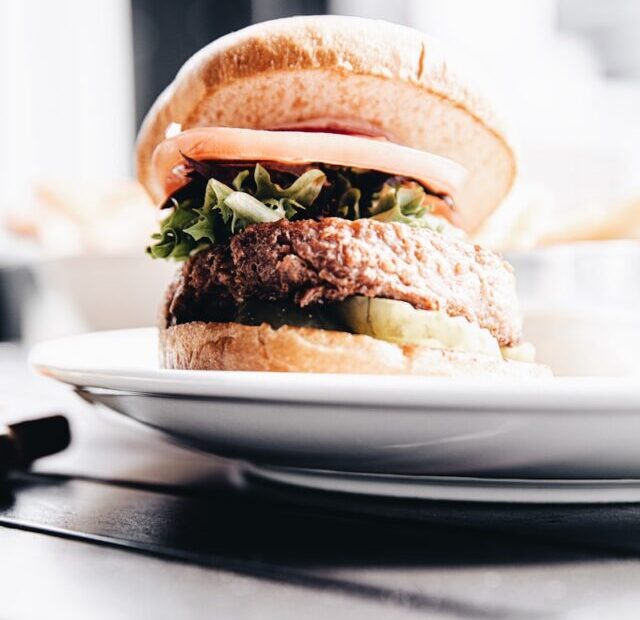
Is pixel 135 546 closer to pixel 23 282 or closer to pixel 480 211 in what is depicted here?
pixel 480 211

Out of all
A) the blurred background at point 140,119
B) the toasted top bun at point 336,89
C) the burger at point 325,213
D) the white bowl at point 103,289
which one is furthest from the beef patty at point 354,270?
the white bowl at point 103,289

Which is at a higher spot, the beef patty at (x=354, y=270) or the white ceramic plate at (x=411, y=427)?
the beef patty at (x=354, y=270)

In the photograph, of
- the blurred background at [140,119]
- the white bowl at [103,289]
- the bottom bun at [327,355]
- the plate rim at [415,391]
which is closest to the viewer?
the plate rim at [415,391]

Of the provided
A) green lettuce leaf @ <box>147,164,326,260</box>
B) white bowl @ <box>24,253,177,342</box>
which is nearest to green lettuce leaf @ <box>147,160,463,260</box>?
green lettuce leaf @ <box>147,164,326,260</box>

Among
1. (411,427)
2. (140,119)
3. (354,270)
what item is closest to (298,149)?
(354,270)

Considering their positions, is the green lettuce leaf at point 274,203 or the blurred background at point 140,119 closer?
the green lettuce leaf at point 274,203

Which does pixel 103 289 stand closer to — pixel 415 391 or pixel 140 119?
pixel 415 391

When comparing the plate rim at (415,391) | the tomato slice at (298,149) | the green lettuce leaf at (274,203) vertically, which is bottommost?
the plate rim at (415,391)

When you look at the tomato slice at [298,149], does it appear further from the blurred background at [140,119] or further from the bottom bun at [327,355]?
the blurred background at [140,119]
